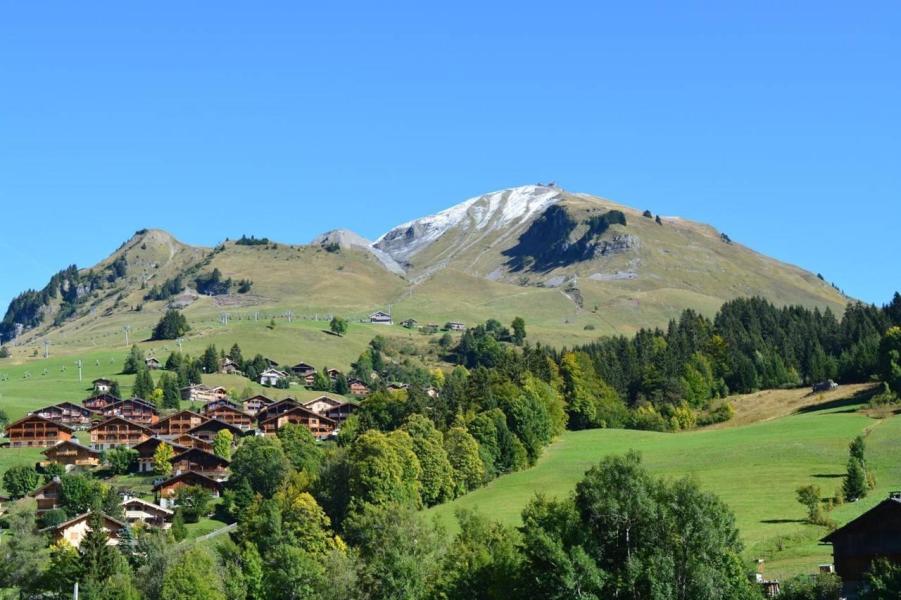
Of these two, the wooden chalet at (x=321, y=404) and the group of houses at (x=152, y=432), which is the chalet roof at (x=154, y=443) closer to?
the group of houses at (x=152, y=432)

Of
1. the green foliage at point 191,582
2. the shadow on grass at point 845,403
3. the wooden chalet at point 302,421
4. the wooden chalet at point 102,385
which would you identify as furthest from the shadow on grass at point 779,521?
the wooden chalet at point 102,385

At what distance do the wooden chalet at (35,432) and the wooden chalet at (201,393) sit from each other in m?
37.5

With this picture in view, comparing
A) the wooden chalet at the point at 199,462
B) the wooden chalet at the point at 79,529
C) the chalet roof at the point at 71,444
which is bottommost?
the wooden chalet at the point at 79,529

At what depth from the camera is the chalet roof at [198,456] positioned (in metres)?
126

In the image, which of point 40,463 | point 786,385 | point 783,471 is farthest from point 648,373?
point 40,463

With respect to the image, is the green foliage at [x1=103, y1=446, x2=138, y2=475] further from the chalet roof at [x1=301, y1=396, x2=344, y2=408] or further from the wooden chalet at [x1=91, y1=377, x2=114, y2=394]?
the wooden chalet at [x1=91, y1=377, x2=114, y2=394]

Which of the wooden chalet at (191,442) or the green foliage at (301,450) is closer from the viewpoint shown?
the green foliage at (301,450)

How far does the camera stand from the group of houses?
361 ft

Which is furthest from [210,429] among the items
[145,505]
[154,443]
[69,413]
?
[145,505]

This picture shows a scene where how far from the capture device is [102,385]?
189000 millimetres

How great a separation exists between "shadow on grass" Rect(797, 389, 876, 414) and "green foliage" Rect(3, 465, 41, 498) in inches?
3201

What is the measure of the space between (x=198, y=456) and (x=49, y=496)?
18446mm

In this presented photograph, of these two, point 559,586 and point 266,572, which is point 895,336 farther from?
point 559,586

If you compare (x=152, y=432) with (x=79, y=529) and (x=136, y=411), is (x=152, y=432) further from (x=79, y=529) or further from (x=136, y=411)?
(x=79, y=529)
